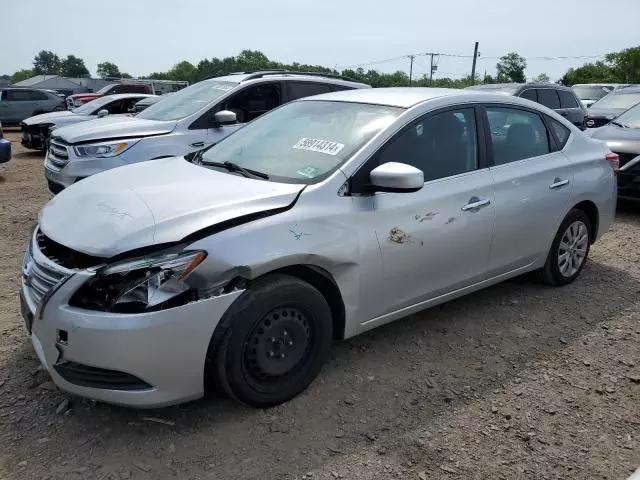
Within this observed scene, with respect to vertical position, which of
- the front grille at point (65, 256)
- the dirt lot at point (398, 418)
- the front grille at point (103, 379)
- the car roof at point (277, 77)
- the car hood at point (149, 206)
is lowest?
the dirt lot at point (398, 418)

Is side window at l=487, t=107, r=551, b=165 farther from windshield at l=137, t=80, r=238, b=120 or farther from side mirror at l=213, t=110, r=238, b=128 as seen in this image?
windshield at l=137, t=80, r=238, b=120

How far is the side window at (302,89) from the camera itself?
7098mm

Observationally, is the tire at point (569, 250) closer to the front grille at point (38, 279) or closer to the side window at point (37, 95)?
the front grille at point (38, 279)

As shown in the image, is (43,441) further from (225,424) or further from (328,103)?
(328,103)

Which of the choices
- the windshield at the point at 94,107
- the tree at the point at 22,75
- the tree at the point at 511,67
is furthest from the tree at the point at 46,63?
the windshield at the point at 94,107

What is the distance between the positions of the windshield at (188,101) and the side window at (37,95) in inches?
628

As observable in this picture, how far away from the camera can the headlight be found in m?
6.10

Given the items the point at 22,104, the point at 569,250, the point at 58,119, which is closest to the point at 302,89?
the point at 569,250

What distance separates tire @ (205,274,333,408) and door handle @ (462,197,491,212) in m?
1.22

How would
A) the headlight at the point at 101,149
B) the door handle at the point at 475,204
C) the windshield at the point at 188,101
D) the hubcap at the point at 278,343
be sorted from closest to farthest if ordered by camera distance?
1. the hubcap at the point at 278,343
2. the door handle at the point at 475,204
3. the headlight at the point at 101,149
4. the windshield at the point at 188,101

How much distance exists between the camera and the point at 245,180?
10.4 ft

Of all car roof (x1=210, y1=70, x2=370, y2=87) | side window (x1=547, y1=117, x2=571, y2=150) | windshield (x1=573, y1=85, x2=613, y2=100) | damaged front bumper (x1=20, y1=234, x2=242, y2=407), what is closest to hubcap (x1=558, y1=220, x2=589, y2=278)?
side window (x1=547, y1=117, x2=571, y2=150)

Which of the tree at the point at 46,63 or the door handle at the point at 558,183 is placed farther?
the tree at the point at 46,63

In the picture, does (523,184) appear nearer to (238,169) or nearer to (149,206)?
(238,169)
